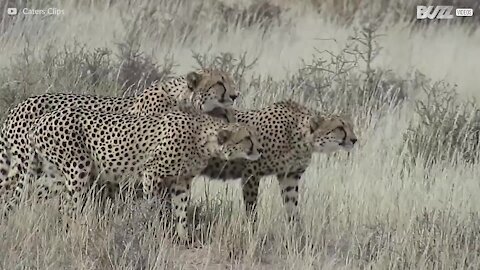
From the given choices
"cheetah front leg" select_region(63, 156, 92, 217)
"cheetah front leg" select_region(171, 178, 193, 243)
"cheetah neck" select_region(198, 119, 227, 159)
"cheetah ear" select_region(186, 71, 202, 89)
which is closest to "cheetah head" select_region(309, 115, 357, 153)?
"cheetah neck" select_region(198, 119, 227, 159)

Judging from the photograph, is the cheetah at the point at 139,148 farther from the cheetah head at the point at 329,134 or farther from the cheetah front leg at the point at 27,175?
the cheetah head at the point at 329,134

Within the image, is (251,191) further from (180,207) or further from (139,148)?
(139,148)

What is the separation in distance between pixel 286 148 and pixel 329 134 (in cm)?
20

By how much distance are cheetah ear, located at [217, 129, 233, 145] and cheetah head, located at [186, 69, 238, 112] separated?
338mm

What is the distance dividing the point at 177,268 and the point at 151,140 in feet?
2.12

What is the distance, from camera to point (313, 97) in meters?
7.51

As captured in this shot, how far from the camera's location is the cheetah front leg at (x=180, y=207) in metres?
4.72

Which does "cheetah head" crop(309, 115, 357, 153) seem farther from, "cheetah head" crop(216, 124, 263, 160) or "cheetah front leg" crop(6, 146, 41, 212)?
"cheetah front leg" crop(6, 146, 41, 212)

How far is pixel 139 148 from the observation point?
4828 millimetres

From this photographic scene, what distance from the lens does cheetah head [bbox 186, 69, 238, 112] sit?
16.5 feet

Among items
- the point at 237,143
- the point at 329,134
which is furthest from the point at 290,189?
the point at 237,143

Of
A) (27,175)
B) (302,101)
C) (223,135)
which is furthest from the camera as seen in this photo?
(302,101)

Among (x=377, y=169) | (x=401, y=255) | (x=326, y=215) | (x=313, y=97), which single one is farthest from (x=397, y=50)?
(x=401, y=255)

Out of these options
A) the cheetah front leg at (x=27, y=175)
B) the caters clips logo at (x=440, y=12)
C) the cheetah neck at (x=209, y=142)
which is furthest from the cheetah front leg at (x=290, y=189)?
the caters clips logo at (x=440, y=12)
